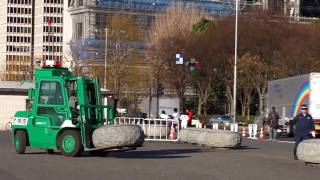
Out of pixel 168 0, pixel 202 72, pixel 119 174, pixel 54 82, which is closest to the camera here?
pixel 119 174

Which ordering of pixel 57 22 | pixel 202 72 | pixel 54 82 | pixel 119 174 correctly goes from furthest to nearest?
pixel 57 22
pixel 202 72
pixel 54 82
pixel 119 174

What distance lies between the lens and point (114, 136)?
23.3 m

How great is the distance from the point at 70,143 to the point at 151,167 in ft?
14.0

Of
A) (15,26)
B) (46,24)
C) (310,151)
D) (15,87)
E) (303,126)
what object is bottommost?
(310,151)

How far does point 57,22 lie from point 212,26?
9047 cm

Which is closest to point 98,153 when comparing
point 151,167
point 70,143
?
point 70,143

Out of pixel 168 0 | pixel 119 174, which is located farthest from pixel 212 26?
pixel 119 174

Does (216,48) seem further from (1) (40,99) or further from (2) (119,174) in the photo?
(2) (119,174)

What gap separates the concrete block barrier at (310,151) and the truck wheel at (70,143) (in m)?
6.34

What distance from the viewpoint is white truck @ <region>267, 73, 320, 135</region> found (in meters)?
44.4

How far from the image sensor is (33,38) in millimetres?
176625

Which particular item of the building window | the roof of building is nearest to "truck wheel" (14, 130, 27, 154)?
the roof of building

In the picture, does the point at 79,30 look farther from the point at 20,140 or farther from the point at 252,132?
the point at 20,140

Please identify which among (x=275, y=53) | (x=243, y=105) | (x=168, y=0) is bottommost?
(x=243, y=105)
